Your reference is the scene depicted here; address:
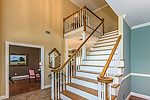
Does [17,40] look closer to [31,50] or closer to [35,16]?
[35,16]

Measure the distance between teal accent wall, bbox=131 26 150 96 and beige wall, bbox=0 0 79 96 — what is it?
351 centimetres

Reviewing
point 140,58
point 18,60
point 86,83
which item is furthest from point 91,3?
point 18,60

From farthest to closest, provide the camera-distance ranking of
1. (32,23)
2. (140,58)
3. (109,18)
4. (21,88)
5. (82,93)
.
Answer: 1. (109,18)
2. (21,88)
3. (32,23)
4. (140,58)
5. (82,93)

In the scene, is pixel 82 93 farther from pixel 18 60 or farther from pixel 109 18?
pixel 18 60

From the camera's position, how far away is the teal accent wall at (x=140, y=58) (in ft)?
10.2

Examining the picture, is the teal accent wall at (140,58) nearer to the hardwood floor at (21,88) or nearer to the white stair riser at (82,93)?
the white stair riser at (82,93)

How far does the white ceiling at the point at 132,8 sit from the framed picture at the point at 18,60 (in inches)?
292

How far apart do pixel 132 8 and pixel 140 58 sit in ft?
6.50

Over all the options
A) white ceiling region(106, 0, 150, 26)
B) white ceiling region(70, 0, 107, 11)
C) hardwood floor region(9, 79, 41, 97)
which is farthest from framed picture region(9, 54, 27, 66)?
white ceiling region(106, 0, 150, 26)

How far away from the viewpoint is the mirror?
14.6 feet

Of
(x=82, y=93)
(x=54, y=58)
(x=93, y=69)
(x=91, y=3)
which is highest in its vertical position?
(x=91, y=3)

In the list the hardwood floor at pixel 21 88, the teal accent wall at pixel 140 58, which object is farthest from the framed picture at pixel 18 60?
the teal accent wall at pixel 140 58

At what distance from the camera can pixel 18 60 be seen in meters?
6.89

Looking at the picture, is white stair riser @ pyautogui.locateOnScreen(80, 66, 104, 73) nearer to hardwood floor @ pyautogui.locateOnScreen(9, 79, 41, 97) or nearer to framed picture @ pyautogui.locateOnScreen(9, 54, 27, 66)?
hardwood floor @ pyautogui.locateOnScreen(9, 79, 41, 97)
